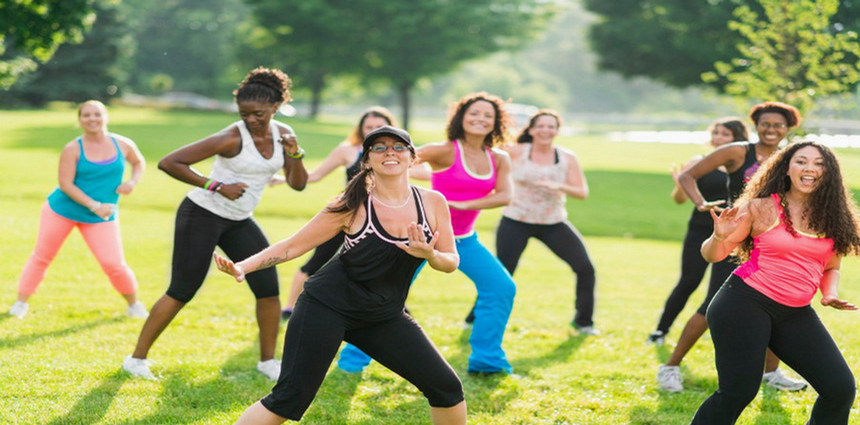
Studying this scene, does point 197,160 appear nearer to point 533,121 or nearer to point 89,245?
point 89,245

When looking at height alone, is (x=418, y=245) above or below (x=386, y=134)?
below

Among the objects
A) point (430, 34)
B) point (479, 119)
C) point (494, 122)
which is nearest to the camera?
point (479, 119)

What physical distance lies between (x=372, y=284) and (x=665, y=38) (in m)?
32.8

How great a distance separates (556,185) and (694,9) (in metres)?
28.1

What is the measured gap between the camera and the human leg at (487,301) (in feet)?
22.4

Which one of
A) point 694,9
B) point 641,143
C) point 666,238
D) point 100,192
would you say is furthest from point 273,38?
point 100,192

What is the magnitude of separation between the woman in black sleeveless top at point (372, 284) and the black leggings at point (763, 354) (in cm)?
143

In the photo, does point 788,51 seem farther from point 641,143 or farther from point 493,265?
point 641,143

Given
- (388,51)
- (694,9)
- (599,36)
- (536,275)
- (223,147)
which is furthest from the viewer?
(388,51)

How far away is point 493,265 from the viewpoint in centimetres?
684

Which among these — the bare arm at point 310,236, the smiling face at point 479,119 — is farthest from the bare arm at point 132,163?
the bare arm at point 310,236

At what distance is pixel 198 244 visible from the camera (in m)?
6.34

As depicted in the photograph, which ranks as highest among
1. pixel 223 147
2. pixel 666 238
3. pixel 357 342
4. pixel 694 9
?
pixel 694 9

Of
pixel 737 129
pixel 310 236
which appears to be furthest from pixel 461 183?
pixel 737 129
